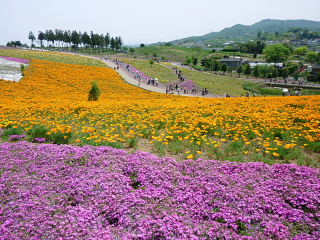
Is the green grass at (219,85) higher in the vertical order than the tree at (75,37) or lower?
lower

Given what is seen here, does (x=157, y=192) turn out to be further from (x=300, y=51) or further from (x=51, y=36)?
(x=300, y=51)

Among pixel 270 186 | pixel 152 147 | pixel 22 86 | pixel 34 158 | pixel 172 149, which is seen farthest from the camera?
pixel 22 86

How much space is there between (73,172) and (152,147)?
3.44 m

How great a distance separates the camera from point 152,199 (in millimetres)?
5355

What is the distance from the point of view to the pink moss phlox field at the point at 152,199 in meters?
4.51

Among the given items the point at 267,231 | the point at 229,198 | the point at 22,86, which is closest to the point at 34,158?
the point at 229,198

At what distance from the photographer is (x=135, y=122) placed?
12.5 m

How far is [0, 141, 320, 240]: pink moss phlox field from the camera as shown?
4.51 m

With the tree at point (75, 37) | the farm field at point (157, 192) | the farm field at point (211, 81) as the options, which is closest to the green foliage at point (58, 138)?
the farm field at point (157, 192)

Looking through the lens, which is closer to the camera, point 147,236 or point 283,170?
point 147,236

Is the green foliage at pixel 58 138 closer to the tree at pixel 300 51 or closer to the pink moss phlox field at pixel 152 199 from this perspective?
the pink moss phlox field at pixel 152 199

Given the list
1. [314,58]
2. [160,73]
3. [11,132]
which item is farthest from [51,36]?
[314,58]

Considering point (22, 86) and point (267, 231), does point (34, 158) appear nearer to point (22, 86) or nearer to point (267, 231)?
point (267, 231)

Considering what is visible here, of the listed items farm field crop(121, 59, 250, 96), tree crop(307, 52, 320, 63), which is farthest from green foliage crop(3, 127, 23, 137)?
tree crop(307, 52, 320, 63)
